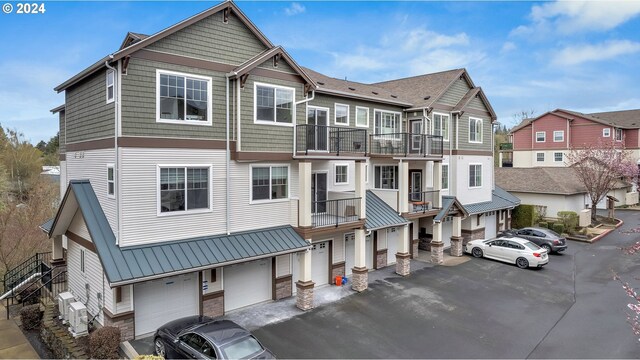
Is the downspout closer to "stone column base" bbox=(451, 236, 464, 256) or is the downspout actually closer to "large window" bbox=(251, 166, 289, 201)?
"large window" bbox=(251, 166, 289, 201)

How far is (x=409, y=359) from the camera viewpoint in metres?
11.4

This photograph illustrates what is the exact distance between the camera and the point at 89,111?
45.3ft

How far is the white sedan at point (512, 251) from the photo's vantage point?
20644 millimetres

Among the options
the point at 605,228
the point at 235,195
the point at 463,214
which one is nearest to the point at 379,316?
the point at 235,195

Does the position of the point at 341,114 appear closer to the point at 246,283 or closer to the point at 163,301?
the point at 246,283

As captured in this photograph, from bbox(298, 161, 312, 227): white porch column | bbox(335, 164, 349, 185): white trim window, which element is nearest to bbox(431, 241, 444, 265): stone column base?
bbox(335, 164, 349, 185): white trim window

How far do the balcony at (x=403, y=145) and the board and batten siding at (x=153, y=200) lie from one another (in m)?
9.85

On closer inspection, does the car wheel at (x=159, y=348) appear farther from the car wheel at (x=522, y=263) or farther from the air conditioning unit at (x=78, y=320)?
the car wheel at (x=522, y=263)

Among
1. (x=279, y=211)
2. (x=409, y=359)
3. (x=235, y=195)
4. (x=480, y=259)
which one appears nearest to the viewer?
(x=409, y=359)

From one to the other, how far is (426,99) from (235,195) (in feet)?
47.9

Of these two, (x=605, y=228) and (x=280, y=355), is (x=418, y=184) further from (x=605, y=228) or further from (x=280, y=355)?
(x=605, y=228)

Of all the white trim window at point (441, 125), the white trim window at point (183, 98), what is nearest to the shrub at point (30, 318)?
the white trim window at point (183, 98)

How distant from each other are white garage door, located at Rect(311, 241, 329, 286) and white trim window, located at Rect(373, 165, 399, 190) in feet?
18.8

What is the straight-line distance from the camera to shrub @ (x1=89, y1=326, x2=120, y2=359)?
10.9 m
